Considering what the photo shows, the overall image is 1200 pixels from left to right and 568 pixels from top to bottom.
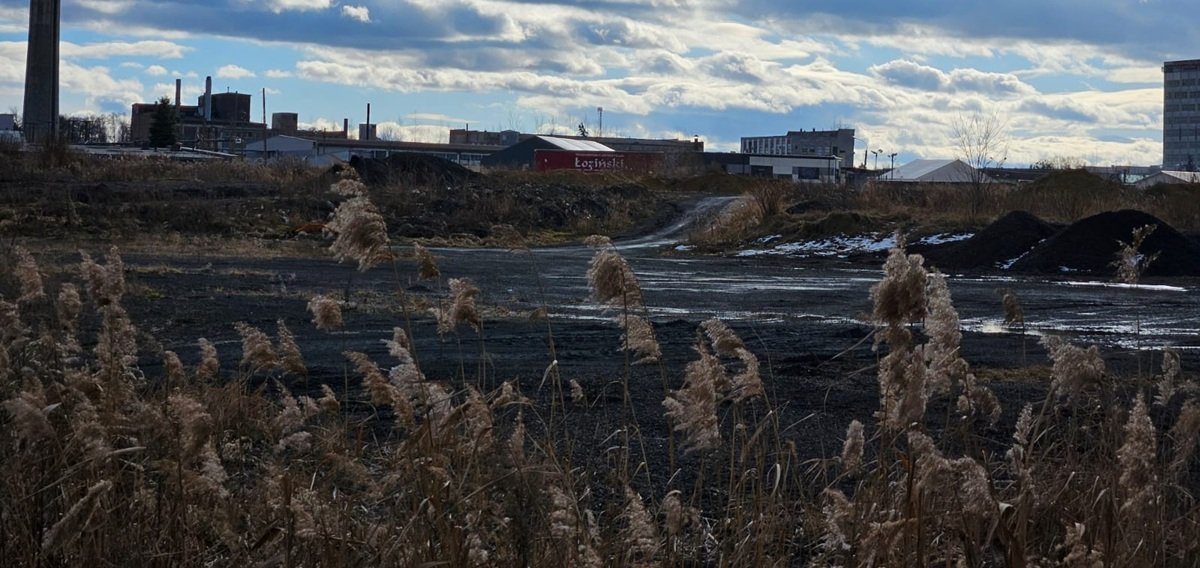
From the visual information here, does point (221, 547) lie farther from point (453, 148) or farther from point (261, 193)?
point (453, 148)

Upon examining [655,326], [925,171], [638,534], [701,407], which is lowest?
[655,326]

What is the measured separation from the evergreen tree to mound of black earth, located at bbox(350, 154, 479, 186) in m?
43.7

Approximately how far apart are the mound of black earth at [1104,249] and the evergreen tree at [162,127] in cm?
8205

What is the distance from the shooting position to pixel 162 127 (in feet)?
328

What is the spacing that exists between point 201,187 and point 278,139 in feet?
247

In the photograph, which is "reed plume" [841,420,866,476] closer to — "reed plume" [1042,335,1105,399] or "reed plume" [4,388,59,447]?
"reed plume" [1042,335,1105,399]

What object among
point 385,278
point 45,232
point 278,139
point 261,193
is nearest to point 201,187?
point 261,193

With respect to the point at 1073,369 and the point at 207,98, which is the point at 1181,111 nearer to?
the point at 207,98

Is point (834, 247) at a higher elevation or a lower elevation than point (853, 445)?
higher

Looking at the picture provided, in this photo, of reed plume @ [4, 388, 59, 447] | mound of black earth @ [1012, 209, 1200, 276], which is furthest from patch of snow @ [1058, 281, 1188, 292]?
reed plume @ [4, 388, 59, 447]

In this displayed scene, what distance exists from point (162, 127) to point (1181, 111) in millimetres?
105843

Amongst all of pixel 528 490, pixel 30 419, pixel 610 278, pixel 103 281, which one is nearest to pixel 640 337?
pixel 610 278

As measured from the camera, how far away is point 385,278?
2222 cm

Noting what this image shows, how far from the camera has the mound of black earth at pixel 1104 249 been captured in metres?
27.1
